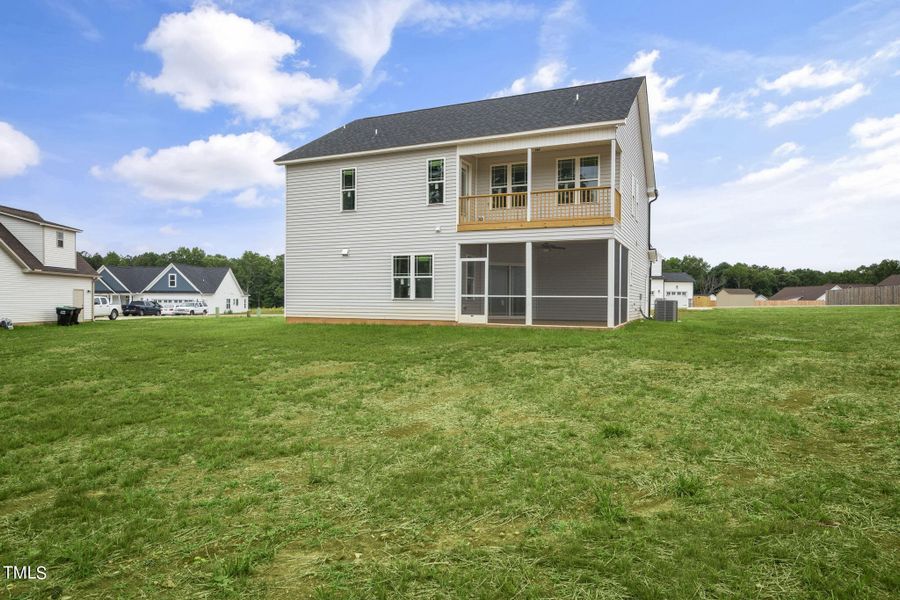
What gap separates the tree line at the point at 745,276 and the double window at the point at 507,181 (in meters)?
88.7

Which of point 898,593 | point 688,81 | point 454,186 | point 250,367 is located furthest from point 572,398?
point 688,81

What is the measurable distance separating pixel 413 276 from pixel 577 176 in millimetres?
6974

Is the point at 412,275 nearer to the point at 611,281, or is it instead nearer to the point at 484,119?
the point at 484,119

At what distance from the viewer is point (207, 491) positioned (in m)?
3.94

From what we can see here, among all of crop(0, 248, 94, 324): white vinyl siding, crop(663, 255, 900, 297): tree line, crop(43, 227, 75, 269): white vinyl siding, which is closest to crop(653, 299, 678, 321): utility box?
crop(0, 248, 94, 324): white vinyl siding

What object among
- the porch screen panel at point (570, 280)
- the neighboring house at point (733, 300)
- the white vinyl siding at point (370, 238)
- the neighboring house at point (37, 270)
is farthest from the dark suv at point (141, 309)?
the neighboring house at point (733, 300)

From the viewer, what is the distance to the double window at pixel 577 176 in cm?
1673

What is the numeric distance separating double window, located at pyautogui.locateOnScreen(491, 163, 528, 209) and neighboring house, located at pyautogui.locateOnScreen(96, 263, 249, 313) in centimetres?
4463

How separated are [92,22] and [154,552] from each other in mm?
19616

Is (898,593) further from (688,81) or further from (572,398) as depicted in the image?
(688,81)

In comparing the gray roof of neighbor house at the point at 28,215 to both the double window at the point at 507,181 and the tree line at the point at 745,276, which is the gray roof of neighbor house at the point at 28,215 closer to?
the double window at the point at 507,181

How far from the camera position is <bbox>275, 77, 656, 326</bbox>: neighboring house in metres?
15.8

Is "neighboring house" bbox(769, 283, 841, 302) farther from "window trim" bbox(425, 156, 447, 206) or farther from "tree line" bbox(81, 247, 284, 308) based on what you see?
"tree line" bbox(81, 247, 284, 308)

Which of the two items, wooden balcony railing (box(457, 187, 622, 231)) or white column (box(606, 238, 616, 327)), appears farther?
wooden balcony railing (box(457, 187, 622, 231))
